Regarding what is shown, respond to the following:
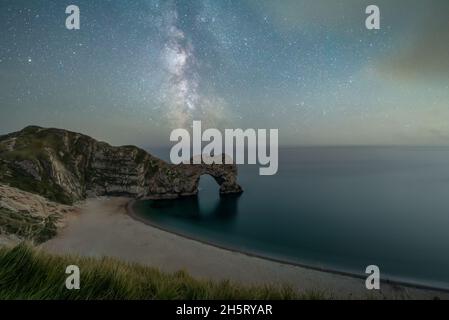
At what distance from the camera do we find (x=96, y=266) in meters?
3.77

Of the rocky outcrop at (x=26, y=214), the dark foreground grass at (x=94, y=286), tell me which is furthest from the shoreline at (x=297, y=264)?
the dark foreground grass at (x=94, y=286)

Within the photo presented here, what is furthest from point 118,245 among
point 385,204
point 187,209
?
point 385,204

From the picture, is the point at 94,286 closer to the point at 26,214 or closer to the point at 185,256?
the point at 185,256

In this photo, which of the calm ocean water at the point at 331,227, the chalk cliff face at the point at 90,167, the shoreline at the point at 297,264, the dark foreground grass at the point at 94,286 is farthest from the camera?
the chalk cliff face at the point at 90,167

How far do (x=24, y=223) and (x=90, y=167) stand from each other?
95.6 ft

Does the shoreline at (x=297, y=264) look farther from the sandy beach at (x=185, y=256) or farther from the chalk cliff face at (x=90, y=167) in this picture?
the chalk cliff face at (x=90, y=167)

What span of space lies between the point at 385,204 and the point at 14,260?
69899 millimetres

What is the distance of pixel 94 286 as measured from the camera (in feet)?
10.8

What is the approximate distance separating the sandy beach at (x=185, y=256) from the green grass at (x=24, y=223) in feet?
3.22

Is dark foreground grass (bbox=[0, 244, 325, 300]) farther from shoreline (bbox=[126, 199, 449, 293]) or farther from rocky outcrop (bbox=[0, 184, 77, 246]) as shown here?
shoreline (bbox=[126, 199, 449, 293])

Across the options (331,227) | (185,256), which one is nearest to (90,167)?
(185,256)

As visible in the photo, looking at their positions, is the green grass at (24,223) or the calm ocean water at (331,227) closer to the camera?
the green grass at (24,223)

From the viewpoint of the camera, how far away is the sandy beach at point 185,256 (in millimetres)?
19906
